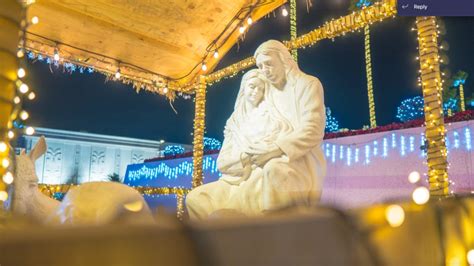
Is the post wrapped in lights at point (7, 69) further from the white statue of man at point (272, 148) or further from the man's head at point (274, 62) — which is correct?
the man's head at point (274, 62)

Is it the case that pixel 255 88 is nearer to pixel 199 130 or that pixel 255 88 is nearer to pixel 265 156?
pixel 265 156

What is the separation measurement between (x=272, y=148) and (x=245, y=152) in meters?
0.20

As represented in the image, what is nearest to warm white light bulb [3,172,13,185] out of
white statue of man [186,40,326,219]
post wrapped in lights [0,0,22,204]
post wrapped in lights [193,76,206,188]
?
post wrapped in lights [0,0,22,204]

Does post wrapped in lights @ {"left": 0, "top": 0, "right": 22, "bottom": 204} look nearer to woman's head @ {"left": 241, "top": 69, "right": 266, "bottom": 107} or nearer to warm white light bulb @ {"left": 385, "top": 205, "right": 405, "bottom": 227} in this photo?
warm white light bulb @ {"left": 385, "top": 205, "right": 405, "bottom": 227}

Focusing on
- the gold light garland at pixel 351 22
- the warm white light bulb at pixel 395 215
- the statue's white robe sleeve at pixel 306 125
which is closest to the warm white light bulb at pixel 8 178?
the warm white light bulb at pixel 395 215

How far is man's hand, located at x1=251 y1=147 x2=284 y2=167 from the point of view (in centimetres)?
220

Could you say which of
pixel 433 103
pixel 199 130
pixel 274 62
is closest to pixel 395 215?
pixel 274 62

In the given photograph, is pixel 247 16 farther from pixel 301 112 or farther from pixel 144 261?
pixel 144 261

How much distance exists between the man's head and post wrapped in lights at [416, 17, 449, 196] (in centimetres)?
98

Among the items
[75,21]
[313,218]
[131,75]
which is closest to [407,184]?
[131,75]

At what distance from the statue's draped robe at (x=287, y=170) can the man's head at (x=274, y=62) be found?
4.7 inches

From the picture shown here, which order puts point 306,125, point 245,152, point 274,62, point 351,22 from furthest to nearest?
point 351,22 < point 274,62 < point 245,152 < point 306,125

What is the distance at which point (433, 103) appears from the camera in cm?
262

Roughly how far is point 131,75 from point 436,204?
4060 mm
